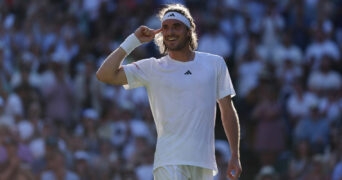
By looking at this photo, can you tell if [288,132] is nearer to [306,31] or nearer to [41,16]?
[306,31]

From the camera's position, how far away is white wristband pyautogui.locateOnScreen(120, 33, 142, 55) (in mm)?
8000

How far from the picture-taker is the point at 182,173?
7.89 meters

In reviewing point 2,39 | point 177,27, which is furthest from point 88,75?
point 177,27

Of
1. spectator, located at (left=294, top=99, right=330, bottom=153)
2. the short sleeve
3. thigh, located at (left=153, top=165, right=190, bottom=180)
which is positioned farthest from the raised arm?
spectator, located at (left=294, top=99, right=330, bottom=153)

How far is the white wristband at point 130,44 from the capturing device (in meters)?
8.00

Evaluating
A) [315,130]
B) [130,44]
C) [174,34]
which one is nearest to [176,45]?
[174,34]

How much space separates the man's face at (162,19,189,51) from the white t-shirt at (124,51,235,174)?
0.42ft

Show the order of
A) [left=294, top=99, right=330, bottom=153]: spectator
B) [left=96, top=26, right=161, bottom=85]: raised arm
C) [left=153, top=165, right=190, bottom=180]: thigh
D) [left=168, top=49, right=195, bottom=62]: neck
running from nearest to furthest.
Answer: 1. [left=153, top=165, right=190, bottom=180]: thigh
2. [left=96, top=26, right=161, bottom=85]: raised arm
3. [left=168, top=49, right=195, bottom=62]: neck
4. [left=294, top=99, right=330, bottom=153]: spectator

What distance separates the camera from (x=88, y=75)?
679 inches

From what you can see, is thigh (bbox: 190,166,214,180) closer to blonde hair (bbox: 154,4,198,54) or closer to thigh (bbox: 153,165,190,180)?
thigh (bbox: 153,165,190,180)

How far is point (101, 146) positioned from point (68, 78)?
7.69 feet

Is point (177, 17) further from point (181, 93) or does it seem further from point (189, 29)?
point (181, 93)

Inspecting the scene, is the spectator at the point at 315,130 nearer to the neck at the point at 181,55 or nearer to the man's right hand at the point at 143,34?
the neck at the point at 181,55

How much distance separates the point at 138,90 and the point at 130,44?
346 inches
